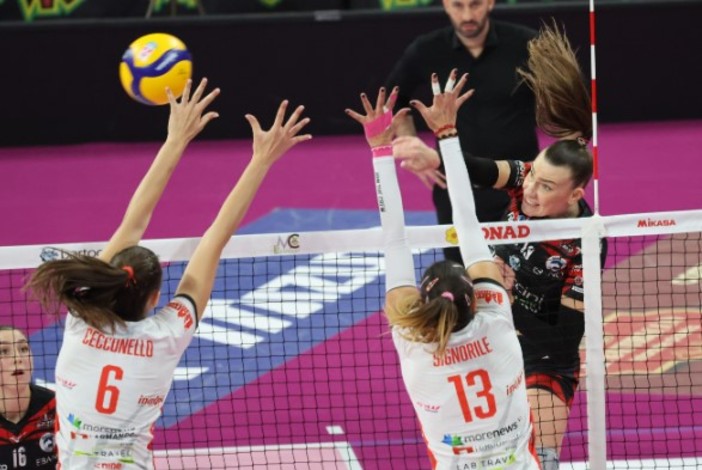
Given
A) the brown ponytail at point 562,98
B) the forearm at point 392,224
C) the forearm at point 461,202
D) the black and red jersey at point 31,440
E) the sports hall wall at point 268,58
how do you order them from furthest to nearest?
1. the sports hall wall at point 268,58
2. the brown ponytail at point 562,98
3. the black and red jersey at point 31,440
4. the forearm at point 461,202
5. the forearm at point 392,224

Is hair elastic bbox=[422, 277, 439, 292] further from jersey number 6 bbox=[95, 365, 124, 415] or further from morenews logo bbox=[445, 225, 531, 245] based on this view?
morenews logo bbox=[445, 225, 531, 245]

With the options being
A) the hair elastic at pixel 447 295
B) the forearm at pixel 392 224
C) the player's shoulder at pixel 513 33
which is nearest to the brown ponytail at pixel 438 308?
the hair elastic at pixel 447 295

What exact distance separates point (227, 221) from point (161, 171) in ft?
1.41

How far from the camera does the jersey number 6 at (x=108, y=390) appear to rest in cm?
472

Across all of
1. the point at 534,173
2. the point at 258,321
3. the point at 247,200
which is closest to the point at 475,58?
the point at 534,173

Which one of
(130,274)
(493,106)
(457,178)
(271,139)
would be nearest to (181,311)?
(130,274)

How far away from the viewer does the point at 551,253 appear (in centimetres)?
638

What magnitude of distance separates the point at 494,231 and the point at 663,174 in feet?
24.7

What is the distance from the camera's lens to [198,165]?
45.8 ft

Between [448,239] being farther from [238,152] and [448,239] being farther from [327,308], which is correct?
[238,152]

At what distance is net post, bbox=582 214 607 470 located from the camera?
6.15 meters

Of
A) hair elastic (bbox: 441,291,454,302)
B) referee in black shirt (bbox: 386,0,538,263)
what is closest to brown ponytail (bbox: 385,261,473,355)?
hair elastic (bbox: 441,291,454,302)

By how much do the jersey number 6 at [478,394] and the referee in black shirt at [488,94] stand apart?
2837mm

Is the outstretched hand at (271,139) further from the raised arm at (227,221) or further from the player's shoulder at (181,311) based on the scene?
the player's shoulder at (181,311)
